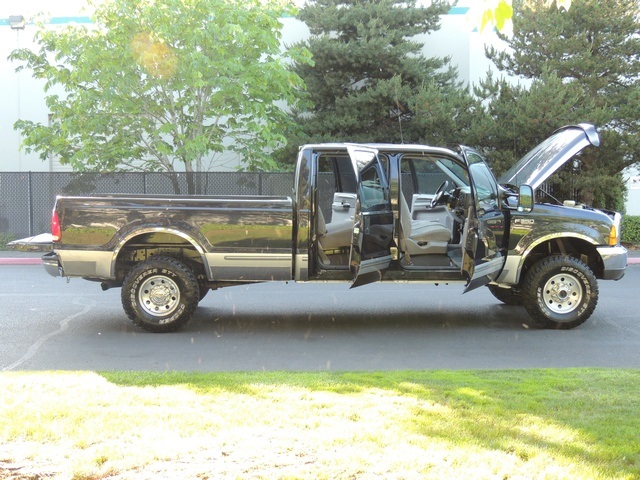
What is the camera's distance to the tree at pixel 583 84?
22.0 meters

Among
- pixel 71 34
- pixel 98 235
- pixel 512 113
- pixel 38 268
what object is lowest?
pixel 38 268

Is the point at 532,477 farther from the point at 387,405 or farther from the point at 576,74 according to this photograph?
the point at 576,74

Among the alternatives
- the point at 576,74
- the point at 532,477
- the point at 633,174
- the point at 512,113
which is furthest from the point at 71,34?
the point at 532,477

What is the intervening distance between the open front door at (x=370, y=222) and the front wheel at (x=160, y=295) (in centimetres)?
189

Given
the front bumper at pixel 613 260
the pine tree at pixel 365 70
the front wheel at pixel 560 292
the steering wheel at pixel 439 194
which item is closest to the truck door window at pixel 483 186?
the steering wheel at pixel 439 194

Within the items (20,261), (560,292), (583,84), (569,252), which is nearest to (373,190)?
(560,292)

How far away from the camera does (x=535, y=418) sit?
507cm

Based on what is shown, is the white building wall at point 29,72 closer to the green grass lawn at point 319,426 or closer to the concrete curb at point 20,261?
the concrete curb at point 20,261

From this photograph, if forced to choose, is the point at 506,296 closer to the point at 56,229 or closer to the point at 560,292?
the point at 560,292

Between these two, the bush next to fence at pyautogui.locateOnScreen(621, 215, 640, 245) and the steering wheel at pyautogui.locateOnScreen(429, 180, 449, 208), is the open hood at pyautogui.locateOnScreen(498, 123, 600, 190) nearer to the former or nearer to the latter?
the steering wheel at pyautogui.locateOnScreen(429, 180, 449, 208)

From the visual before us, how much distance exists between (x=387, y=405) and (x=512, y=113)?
737 inches

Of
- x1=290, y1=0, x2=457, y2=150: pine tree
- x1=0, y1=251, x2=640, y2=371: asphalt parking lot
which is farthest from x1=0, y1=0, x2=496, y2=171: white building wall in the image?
x1=0, y1=251, x2=640, y2=371: asphalt parking lot

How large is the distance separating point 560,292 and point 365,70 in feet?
57.4

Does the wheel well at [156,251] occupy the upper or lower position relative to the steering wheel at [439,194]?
lower
